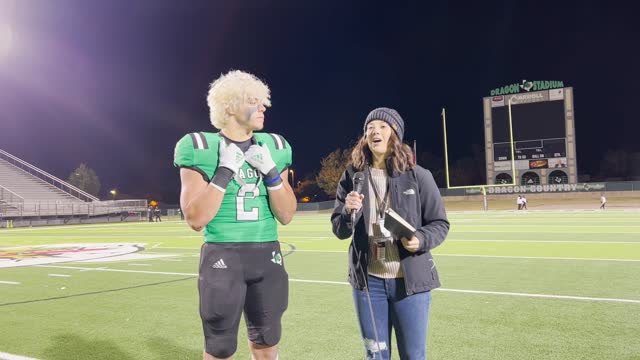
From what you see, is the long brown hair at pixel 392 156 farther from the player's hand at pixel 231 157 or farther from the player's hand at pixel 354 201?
the player's hand at pixel 231 157

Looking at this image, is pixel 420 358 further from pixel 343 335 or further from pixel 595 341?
pixel 595 341

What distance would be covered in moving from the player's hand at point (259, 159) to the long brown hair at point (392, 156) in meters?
0.76

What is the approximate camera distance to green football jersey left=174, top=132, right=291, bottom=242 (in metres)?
2.61

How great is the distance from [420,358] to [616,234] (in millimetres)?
15534

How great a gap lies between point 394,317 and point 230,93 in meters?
1.61

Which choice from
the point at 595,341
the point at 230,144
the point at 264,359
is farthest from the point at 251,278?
the point at 595,341

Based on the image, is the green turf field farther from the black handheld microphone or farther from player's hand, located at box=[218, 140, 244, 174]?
player's hand, located at box=[218, 140, 244, 174]

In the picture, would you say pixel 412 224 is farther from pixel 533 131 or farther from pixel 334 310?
pixel 533 131

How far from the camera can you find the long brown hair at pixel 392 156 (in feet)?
10.1

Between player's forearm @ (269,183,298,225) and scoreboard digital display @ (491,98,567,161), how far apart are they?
174 feet

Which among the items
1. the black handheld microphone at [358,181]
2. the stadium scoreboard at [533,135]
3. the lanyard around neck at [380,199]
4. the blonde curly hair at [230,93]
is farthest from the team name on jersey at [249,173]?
the stadium scoreboard at [533,135]

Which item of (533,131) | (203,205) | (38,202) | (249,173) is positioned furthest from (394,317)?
(533,131)

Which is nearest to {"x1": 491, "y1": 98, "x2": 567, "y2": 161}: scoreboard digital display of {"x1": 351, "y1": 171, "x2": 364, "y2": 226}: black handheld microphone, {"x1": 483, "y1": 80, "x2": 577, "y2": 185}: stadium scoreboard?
{"x1": 483, "y1": 80, "x2": 577, "y2": 185}: stadium scoreboard

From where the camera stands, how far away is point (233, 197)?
2.69m
